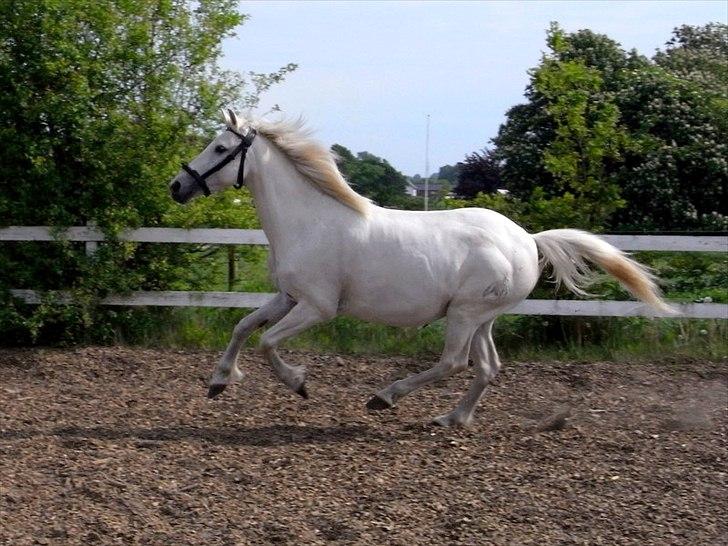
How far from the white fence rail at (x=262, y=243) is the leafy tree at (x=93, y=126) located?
121 mm

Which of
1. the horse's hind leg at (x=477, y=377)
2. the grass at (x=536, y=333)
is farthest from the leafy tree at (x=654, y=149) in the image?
the horse's hind leg at (x=477, y=377)

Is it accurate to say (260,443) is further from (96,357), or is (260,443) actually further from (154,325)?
(154,325)

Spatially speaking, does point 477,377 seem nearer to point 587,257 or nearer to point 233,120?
point 587,257

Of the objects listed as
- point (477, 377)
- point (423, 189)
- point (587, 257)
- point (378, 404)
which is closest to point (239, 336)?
point (378, 404)

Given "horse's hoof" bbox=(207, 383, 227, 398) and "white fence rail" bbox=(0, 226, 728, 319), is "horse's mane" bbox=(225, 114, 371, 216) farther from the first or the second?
"white fence rail" bbox=(0, 226, 728, 319)

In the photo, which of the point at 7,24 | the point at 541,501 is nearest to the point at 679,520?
the point at 541,501

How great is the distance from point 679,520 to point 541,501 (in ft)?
2.13

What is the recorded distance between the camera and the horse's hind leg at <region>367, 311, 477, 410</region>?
704 cm

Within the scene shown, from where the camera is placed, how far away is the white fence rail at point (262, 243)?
951 centimetres

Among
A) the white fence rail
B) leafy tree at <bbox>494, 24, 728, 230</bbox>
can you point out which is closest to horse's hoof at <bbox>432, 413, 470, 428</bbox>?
the white fence rail

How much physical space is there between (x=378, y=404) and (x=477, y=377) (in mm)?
691

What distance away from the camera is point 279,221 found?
279 inches

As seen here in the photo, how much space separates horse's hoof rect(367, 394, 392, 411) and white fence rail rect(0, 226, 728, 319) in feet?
9.11

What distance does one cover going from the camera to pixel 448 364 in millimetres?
7062
